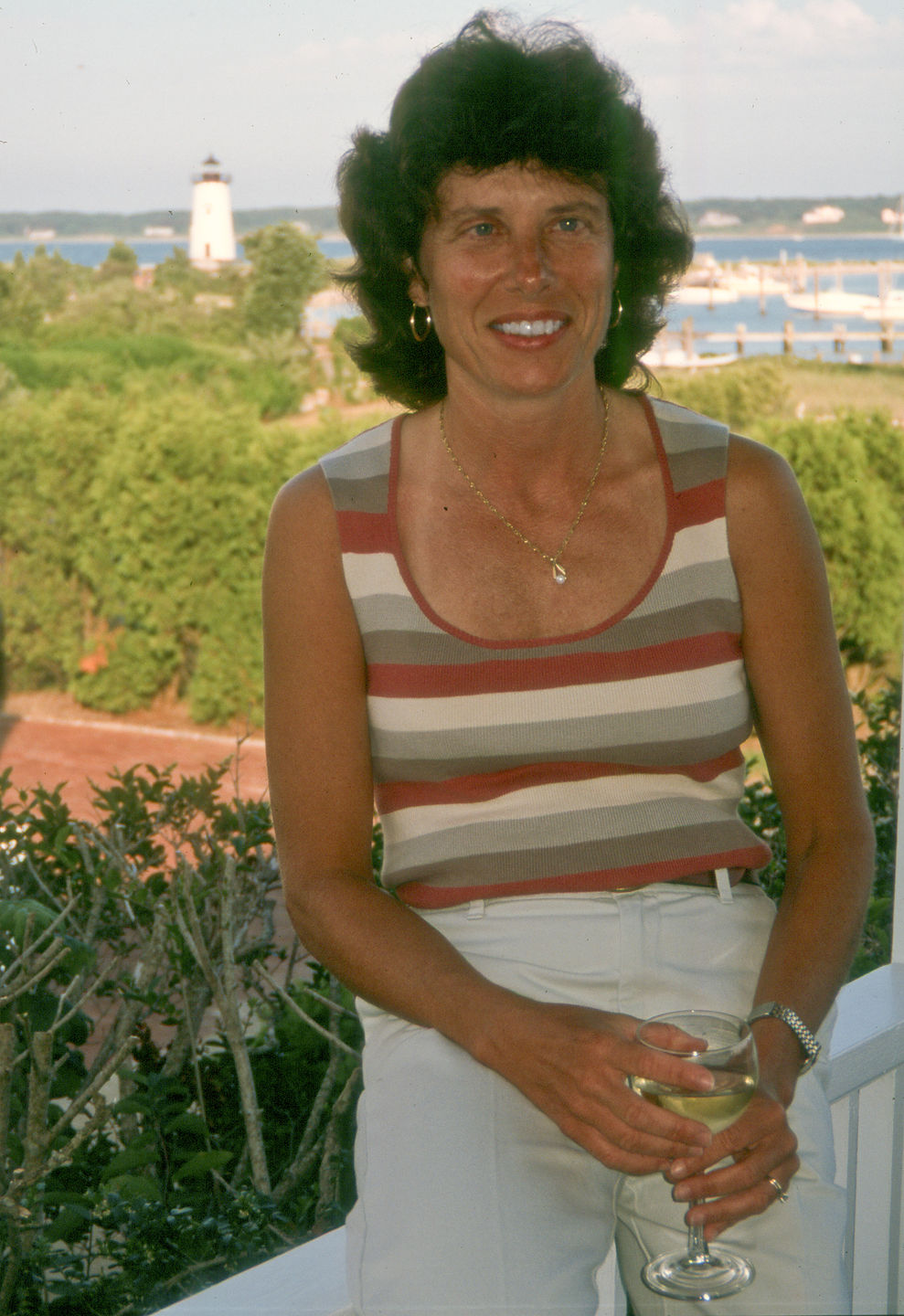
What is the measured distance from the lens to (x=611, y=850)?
1.43 meters

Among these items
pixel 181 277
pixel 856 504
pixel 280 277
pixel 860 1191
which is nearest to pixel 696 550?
pixel 860 1191

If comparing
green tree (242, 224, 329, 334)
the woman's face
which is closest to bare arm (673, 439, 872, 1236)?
the woman's face

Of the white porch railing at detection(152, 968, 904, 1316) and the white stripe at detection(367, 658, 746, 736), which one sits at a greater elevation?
the white stripe at detection(367, 658, 746, 736)

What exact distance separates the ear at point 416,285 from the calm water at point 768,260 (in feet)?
15.3

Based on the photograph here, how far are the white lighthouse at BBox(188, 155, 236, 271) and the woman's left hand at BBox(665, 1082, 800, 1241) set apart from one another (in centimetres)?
560

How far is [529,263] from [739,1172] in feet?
3.13

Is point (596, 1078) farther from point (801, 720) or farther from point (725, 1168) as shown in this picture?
point (801, 720)

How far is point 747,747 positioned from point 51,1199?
503cm

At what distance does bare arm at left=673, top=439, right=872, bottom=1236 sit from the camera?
4.85 feet

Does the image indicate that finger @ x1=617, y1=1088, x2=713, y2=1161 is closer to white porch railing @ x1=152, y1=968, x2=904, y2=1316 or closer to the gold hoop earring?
white porch railing @ x1=152, y1=968, x2=904, y2=1316

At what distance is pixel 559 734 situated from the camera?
4.72ft

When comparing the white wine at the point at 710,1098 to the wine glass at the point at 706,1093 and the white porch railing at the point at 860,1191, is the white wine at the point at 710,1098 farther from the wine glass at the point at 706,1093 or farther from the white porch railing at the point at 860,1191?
the white porch railing at the point at 860,1191

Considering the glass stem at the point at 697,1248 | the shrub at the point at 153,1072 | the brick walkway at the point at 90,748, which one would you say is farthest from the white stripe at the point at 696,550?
the brick walkway at the point at 90,748

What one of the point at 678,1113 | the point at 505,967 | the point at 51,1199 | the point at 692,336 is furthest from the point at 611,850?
the point at 692,336
